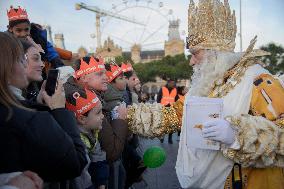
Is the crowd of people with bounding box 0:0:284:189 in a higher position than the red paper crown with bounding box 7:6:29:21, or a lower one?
lower

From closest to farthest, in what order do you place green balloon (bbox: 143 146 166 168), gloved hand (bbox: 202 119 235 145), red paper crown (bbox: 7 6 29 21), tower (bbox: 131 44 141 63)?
gloved hand (bbox: 202 119 235 145) → red paper crown (bbox: 7 6 29 21) → green balloon (bbox: 143 146 166 168) → tower (bbox: 131 44 141 63)

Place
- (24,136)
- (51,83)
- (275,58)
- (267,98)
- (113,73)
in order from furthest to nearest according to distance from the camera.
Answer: (275,58) < (113,73) < (267,98) < (51,83) < (24,136)

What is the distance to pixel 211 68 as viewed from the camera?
306cm

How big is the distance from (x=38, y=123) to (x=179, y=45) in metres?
102

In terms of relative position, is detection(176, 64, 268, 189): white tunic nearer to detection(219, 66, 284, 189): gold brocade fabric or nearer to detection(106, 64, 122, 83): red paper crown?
detection(219, 66, 284, 189): gold brocade fabric

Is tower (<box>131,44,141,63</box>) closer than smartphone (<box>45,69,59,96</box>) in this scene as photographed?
No

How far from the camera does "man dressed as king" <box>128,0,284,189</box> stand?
2.43 meters

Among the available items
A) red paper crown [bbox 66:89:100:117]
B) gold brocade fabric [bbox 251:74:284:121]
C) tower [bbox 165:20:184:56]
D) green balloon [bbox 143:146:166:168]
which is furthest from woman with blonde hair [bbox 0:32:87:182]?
tower [bbox 165:20:184:56]

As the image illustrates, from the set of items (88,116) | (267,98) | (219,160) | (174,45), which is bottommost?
(219,160)

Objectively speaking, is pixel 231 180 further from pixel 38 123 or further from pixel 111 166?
pixel 38 123

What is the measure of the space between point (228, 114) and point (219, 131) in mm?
347

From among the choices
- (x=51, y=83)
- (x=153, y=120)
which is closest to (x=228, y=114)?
(x=153, y=120)

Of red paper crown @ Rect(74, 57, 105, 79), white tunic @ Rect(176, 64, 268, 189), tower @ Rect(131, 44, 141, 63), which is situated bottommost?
white tunic @ Rect(176, 64, 268, 189)

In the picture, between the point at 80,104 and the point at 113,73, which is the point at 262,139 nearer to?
the point at 80,104
